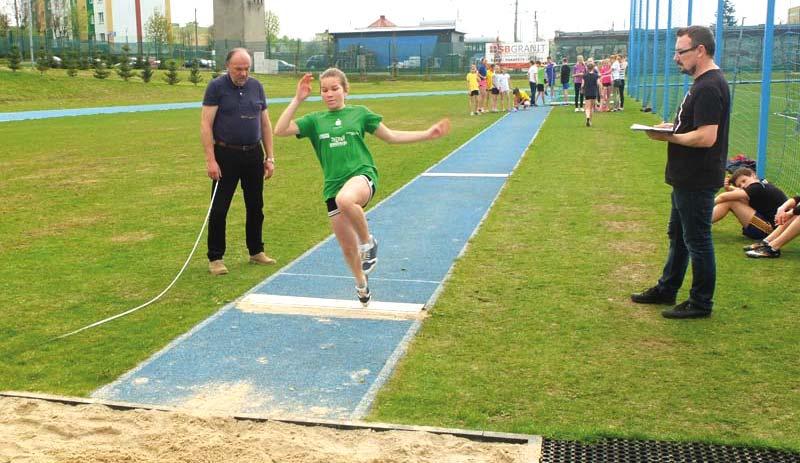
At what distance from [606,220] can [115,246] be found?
5.72m

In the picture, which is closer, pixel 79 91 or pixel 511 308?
pixel 511 308

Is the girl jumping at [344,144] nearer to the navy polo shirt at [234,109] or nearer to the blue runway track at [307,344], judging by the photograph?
the blue runway track at [307,344]

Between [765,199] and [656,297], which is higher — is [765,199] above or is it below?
above

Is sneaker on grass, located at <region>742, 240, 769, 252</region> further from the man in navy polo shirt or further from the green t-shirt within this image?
the man in navy polo shirt

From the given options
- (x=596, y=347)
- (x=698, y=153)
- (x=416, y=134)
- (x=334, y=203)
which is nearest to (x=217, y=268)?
(x=334, y=203)

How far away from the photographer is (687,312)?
6.26 meters

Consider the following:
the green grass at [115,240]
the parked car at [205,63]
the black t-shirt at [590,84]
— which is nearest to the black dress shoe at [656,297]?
the green grass at [115,240]

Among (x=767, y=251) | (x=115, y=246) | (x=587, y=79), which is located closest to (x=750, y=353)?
(x=767, y=251)

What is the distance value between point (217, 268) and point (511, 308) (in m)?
2.90

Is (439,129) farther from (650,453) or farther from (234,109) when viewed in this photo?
(650,453)

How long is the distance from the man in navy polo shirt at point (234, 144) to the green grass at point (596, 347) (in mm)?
2147

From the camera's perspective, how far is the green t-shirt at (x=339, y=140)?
6246mm

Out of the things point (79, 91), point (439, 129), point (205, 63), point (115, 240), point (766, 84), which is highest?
point (205, 63)

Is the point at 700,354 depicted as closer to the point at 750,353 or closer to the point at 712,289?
the point at 750,353
